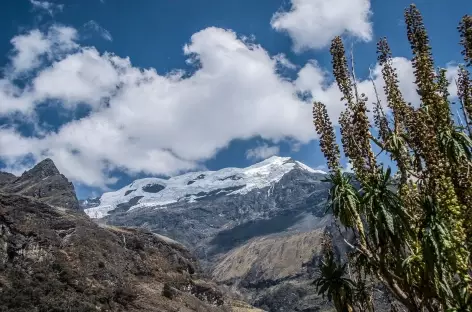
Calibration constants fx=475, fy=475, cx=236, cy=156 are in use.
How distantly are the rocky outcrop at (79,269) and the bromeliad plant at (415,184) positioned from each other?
162ft

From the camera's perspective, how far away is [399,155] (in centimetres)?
2416

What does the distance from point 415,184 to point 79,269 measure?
6614 centimetres

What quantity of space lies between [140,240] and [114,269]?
2327 centimetres

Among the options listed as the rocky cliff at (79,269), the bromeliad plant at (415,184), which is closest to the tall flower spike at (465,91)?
the bromeliad plant at (415,184)

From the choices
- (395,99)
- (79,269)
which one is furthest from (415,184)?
(79,269)

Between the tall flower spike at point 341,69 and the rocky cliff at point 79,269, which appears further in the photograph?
the rocky cliff at point 79,269

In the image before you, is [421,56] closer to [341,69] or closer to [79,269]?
[341,69]

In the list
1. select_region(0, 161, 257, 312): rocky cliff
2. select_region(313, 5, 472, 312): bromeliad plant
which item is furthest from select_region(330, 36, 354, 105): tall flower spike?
select_region(0, 161, 257, 312): rocky cliff

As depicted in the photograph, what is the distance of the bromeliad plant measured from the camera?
21.8m

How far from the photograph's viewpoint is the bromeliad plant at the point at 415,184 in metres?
21.8

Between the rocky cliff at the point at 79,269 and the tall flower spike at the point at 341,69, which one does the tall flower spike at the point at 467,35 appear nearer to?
the tall flower spike at the point at 341,69

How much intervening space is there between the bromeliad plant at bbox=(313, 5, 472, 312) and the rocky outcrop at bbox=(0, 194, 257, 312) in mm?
49287

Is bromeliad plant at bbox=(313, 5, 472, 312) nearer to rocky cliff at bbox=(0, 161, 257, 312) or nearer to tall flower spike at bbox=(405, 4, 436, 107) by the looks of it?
tall flower spike at bbox=(405, 4, 436, 107)

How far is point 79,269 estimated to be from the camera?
78250 mm
